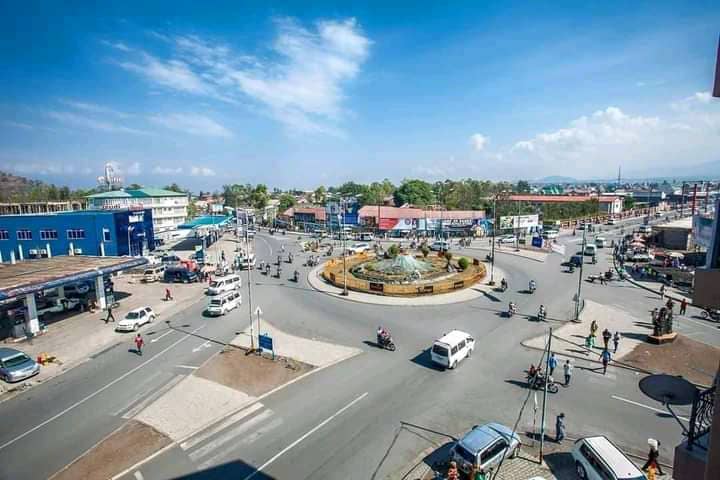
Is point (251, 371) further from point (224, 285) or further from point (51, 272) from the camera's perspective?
point (51, 272)

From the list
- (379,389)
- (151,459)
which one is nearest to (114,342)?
(151,459)

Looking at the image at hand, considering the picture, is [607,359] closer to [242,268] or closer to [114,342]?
[114,342]

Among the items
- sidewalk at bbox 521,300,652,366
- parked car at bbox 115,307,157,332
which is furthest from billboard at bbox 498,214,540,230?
parked car at bbox 115,307,157,332

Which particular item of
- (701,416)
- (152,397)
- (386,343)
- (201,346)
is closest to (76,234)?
(201,346)

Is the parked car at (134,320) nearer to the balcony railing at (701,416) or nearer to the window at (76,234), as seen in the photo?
the window at (76,234)

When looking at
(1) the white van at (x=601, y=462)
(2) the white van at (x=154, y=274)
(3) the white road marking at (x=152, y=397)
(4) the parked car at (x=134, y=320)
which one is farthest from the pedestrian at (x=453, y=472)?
(2) the white van at (x=154, y=274)

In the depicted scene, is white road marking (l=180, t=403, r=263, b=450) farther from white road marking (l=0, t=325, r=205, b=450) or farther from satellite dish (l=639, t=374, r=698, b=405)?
satellite dish (l=639, t=374, r=698, b=405)
